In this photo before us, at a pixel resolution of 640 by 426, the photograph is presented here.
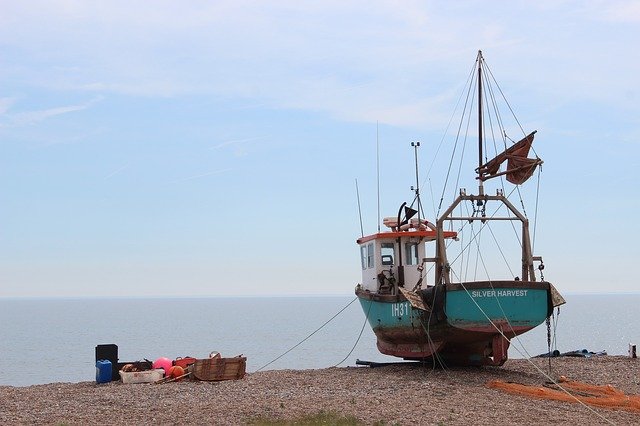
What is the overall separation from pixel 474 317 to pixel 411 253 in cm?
485

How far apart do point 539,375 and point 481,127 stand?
683 cm

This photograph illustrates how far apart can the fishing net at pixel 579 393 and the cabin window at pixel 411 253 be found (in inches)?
263

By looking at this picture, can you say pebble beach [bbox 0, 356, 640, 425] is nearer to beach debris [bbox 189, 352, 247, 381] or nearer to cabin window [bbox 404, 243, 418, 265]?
beach debris [bbox 189, 352, 247, 381]

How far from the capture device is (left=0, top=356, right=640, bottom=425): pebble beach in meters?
15.7

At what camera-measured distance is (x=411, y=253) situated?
2677 cm

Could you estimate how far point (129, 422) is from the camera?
15633 millimetres

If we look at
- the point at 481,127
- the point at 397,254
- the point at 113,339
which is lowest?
the point at 113,339

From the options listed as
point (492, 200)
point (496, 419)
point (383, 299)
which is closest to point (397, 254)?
point (383, 299)

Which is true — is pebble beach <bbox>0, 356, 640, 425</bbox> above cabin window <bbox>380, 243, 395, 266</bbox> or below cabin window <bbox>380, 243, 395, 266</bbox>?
below

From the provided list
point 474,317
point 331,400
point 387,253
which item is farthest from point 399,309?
point 331,400

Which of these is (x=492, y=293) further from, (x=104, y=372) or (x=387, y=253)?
(x=104, y=372)

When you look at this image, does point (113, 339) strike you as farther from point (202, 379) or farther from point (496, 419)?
point (496, 419)

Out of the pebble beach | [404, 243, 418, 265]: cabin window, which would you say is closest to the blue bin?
the pebble beach

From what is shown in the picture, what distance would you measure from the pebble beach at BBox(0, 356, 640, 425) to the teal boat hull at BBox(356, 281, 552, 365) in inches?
23.8
